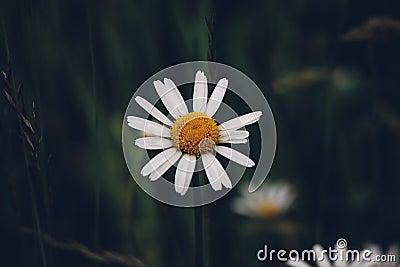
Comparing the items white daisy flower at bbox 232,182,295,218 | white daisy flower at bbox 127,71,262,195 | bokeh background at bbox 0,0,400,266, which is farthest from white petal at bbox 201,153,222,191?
white daisy flower at bbox 232,182,295,218

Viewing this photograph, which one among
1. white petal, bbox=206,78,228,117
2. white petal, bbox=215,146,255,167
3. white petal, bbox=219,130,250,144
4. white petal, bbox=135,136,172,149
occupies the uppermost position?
white petal, bbox=206,78,228,117

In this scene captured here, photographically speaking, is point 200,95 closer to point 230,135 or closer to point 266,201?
point 230,135

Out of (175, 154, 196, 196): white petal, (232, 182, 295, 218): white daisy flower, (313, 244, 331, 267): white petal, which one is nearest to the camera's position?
(175, 154, 196, 196): white petal

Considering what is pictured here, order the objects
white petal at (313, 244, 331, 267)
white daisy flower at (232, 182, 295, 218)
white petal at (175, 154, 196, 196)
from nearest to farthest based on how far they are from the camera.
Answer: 1. white petal at (175, 154, 196, 196)
2. white petal at (313, 244, 331, 267)
3. white daisy flower at (232, 182, 295, 218)

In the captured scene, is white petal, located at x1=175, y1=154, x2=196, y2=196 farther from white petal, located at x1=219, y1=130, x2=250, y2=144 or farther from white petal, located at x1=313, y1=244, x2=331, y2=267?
white petal, located at x1=313, y1=244, x2=331, y2=267

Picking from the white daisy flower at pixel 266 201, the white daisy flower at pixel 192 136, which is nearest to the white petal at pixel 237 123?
the white daisy flower at pixel 192 136

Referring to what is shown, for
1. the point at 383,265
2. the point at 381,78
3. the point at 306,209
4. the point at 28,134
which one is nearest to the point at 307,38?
the point at 381,78

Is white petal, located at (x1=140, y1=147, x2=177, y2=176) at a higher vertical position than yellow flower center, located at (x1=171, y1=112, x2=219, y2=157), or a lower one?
lower

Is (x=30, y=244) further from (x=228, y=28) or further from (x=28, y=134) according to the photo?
(x=228, y=28)
